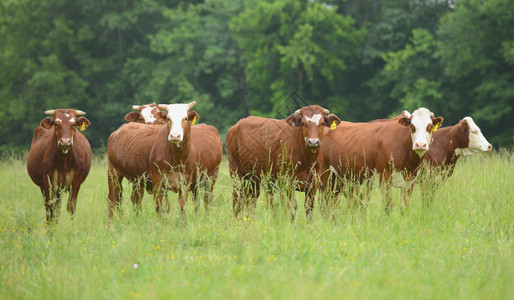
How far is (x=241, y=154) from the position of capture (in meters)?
8.45

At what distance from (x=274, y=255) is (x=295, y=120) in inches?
101

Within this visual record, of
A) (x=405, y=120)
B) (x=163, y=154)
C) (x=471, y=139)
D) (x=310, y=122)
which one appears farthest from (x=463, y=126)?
(x=163, y=154)

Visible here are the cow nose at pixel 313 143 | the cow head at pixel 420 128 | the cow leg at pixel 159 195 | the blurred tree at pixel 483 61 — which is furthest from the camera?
the blurred tree at pixel 483 61

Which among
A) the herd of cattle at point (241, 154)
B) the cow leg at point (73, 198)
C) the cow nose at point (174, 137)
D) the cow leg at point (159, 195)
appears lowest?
the cow leg at point (73, 198)

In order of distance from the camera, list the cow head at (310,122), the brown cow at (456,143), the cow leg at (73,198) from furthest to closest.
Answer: the brown cow at (456,143), the cow leg at (73,198), the cow head at (310,122)

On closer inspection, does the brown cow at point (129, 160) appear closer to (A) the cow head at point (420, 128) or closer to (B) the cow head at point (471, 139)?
(A) the cow head at point (420, 128)

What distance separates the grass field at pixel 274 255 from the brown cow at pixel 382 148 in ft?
1.70

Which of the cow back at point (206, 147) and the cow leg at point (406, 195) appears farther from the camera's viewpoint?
the cow back at point (206, 147)

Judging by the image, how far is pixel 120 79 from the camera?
107 ft

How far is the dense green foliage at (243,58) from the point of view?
80.6 feet

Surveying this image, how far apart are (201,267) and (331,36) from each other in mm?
24905

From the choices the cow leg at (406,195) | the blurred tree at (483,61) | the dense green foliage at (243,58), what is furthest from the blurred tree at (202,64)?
the cow leg at (406,195)

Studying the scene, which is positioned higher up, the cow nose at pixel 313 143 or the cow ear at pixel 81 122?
the cow ear at pixel 81 122

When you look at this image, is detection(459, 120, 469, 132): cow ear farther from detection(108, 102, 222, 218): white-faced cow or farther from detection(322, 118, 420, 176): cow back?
detection(108, 102, 222, 218): white-faced cow
